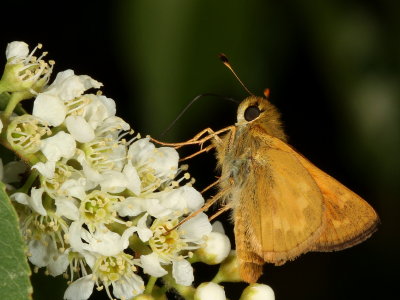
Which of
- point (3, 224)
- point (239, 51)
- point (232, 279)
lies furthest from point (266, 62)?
point (3, 224)

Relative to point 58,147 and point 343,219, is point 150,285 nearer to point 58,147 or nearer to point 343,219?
point 58,147

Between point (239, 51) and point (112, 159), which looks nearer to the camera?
point (112, 159)

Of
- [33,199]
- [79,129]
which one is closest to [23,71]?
[79,129]

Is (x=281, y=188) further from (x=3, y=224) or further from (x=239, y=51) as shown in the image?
(x=3, y=224)

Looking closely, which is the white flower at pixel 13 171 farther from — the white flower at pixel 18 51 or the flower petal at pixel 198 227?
the flower petal at pixel 198 227

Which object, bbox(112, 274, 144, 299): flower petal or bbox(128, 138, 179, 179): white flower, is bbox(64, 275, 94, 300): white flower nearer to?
bbox(112, 274, 144, 299): flower petal

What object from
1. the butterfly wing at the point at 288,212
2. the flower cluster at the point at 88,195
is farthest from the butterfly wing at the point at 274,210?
the flower cluster at the point at 88,195
